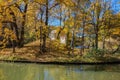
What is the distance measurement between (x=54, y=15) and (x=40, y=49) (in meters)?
4.14

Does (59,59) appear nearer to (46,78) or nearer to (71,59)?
(71,59)

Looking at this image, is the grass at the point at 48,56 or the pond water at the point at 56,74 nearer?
the pond water at the point at 56,74

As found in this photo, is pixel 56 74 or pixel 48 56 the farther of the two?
pixel 48 56

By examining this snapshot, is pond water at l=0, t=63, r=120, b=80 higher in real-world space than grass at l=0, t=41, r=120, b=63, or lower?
lower

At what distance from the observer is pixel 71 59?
27.3m

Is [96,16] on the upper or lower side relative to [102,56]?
upper

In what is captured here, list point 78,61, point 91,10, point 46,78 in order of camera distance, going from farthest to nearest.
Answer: point 91,10
point 78,61
point 46,78

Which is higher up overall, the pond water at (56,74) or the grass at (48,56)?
the grass at (48,56)

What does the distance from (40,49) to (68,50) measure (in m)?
3.06

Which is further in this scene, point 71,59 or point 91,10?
point 91,10

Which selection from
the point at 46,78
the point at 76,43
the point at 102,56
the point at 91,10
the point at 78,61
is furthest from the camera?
the point at 76,43

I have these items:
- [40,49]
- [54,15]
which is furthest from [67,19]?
[40,49]

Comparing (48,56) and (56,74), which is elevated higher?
(48,56)

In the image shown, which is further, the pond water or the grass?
the grass
